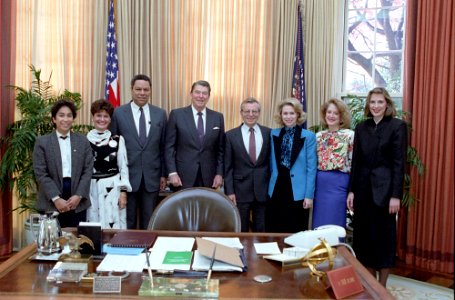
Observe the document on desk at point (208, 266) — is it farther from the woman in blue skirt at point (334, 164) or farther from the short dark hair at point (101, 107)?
the short dark hair at point (101, 107)

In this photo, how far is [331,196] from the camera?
3.48m

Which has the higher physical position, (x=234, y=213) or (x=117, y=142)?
(x=117, y=142)

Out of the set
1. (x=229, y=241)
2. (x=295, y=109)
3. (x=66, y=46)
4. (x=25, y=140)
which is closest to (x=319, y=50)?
(x=295, y=109)

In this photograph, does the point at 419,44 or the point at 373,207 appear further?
the point at 419,44

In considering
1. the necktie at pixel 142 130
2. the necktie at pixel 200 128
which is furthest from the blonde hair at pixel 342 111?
Result: the necktie at pixel 142 130

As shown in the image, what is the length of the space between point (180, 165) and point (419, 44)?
2.36m

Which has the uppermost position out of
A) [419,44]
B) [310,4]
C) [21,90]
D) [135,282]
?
[310,4]

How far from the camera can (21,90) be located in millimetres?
4254

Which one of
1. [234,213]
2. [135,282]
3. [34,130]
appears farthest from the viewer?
[34,130]

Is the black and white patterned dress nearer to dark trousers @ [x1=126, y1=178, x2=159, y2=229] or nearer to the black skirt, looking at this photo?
dark trousers @ [x1=126, y1=178, x2=159, y2=229]

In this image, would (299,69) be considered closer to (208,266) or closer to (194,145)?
(194,145)

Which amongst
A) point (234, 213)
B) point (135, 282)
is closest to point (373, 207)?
point (234, 213)

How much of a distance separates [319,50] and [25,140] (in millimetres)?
2904

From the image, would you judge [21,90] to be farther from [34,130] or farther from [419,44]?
[419,44]
